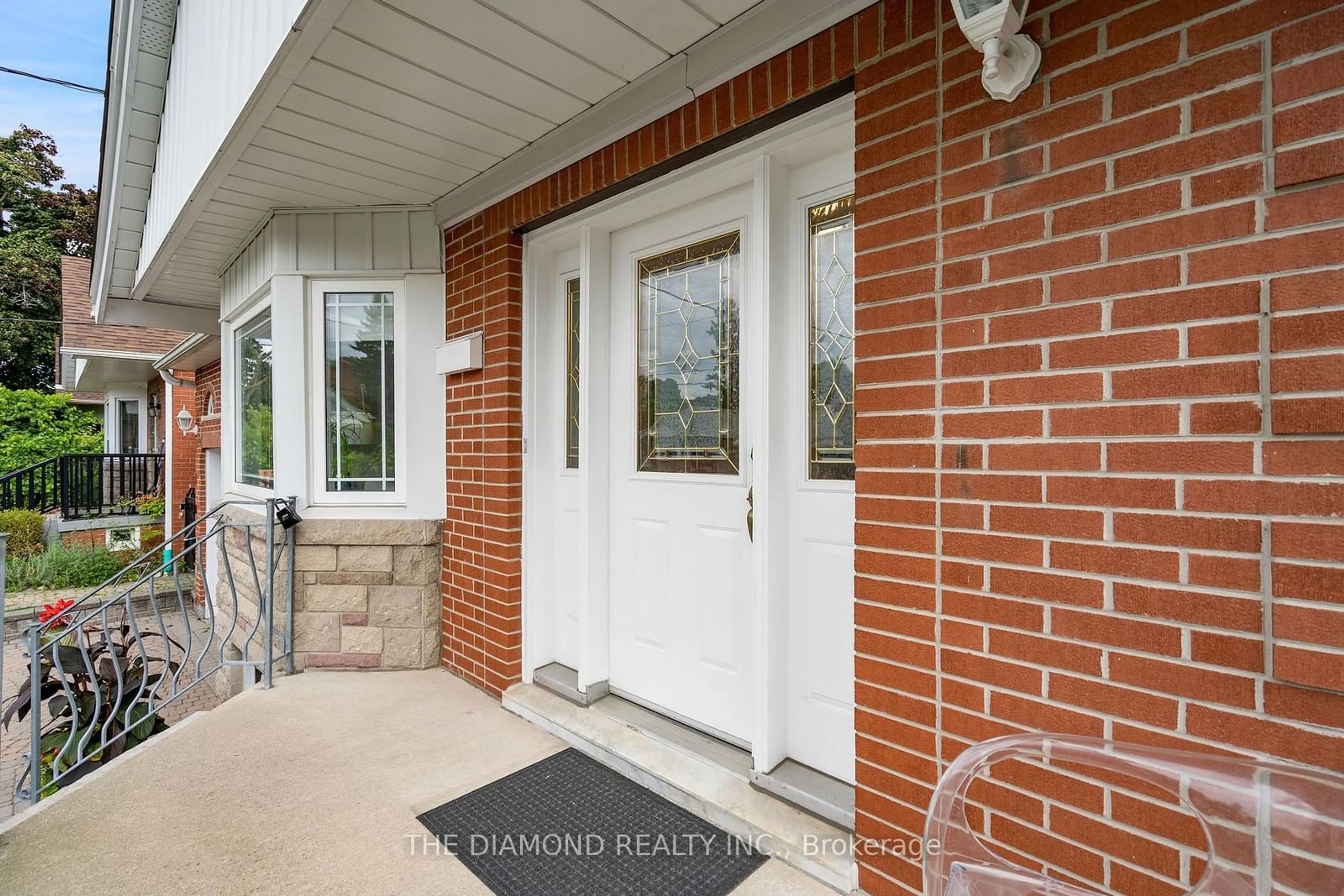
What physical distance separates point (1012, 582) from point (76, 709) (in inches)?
Result: 142

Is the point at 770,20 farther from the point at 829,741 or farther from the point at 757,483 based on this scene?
the point at 829,741

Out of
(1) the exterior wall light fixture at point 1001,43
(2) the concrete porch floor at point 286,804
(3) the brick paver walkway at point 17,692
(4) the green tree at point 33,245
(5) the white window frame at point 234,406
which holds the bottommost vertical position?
(3) the brick paver walkway at point 17,692

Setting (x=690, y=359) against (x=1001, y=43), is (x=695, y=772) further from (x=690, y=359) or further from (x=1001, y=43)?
(x=1001, y=43)

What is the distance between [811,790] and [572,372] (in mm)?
1915

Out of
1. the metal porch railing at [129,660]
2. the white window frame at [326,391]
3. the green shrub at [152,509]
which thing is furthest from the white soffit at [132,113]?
the green shrub at [152,509]

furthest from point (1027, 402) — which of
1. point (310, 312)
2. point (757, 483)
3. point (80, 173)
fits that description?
point (80, 173)

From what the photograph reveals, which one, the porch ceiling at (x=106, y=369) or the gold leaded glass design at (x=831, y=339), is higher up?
the porch ceiling at (x=106, y=369)

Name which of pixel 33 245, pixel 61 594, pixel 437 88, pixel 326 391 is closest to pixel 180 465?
pixel 61 594

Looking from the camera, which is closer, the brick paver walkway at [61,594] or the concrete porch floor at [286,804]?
the concrete porch floor at [286,804]

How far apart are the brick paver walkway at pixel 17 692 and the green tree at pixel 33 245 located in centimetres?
1512

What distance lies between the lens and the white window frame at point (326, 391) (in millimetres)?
3324

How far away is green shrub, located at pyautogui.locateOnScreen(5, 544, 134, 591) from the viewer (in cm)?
697

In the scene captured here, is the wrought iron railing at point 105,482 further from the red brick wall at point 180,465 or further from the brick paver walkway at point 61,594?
the brick paver walkway at point 61,594

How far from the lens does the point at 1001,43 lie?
129 cm
